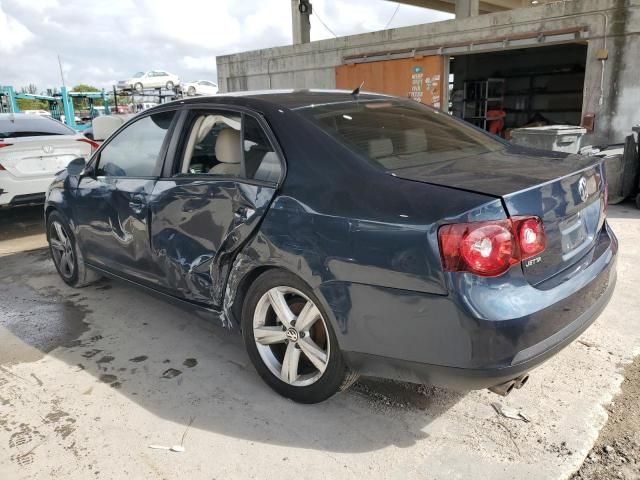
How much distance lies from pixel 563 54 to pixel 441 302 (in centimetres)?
1587

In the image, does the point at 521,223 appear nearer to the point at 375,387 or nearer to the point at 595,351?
the point at 375,387

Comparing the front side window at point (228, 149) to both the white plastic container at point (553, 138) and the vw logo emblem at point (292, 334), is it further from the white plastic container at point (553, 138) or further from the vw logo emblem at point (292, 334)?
the white plastic container at point (553, 138)

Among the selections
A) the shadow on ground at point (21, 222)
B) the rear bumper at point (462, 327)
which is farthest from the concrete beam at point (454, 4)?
the rear bumper at point (462, 327)

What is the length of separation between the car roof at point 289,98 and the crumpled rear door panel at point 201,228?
48cm

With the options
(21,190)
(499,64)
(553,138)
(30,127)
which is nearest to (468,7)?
(499,64)

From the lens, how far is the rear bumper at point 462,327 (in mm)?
2027

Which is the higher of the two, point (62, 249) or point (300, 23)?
point (300, 23)

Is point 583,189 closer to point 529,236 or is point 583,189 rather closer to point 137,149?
point 529,236

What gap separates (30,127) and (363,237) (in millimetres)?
6581

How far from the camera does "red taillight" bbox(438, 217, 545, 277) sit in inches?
79.4

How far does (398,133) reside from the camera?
9.43ft

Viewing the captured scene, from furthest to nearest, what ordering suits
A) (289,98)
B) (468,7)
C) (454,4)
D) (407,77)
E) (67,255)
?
(454,4)
(468,7)
(407,77)
(67,255)
(289,98)

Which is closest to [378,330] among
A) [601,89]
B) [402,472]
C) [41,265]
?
[402,472]

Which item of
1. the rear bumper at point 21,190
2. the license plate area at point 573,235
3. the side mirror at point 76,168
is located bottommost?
the rear bumper at point 21,190
